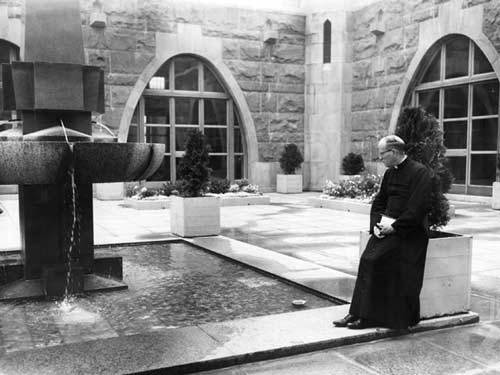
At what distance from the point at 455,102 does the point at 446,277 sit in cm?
1370

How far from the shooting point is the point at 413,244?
4.71 metres

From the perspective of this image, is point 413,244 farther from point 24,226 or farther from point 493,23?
point 493,23

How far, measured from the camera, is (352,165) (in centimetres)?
1883

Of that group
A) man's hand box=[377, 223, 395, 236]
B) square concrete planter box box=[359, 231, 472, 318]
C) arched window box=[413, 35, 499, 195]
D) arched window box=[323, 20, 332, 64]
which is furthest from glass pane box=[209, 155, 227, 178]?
man's hand box=[377, 223, 395, 236]

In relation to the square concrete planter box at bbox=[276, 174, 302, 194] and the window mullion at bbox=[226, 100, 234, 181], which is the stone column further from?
the window mullion at bbox=[226, 100, 234, 181]

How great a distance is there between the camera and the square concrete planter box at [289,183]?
20422 mm

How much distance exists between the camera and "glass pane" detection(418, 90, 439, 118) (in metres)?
18.2

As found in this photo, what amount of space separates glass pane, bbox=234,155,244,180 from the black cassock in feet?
53.9

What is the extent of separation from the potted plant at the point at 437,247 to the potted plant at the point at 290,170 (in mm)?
14519

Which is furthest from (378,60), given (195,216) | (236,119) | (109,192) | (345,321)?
(345,321)

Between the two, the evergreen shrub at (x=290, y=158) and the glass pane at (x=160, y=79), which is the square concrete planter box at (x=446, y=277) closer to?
the evergreen shrub at (x=290, y=158)

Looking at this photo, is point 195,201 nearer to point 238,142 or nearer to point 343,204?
point 343,204

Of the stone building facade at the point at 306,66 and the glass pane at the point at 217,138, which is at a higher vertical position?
the stone building facade at the point at 306,66

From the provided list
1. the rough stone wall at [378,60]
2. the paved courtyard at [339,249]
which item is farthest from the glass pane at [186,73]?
the rough stone wall at [378,60]
